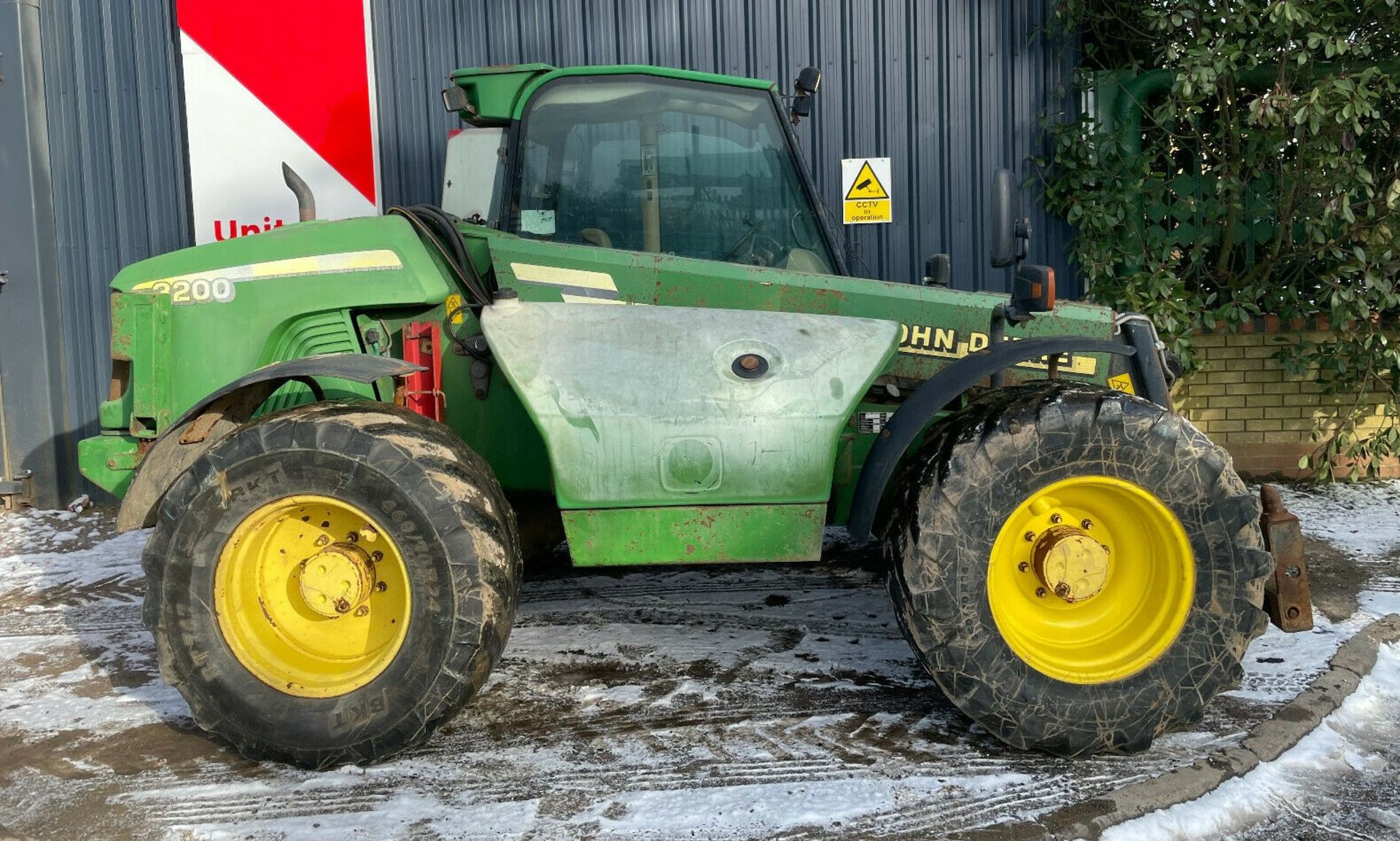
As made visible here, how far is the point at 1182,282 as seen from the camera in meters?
6.81

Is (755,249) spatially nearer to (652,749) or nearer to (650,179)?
(650,179)

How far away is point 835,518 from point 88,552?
14.8 feet

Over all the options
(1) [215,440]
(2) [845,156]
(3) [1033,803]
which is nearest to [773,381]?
(3) [1033,803]

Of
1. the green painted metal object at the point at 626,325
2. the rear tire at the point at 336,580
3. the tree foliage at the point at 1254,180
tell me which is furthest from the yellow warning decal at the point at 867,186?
the rear tire at the point at 336,580

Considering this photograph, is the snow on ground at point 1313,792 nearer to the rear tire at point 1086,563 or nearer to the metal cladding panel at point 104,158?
the rear tire at point 1086,563

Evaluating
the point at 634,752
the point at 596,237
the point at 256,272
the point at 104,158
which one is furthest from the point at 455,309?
the point at 104,158

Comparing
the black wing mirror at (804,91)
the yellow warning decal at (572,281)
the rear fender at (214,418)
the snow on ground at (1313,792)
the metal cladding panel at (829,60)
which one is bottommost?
the snow on ground at (1313,792)

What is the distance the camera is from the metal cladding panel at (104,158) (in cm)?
713

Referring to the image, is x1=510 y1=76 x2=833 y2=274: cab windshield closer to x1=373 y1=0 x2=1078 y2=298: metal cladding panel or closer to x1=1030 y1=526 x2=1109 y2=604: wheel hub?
x1=1030 y1=526 x2=1109 y2=604: wheel hub

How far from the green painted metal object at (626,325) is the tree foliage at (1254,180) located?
3272 millimetres

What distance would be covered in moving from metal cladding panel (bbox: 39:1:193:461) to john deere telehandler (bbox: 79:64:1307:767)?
150 inches

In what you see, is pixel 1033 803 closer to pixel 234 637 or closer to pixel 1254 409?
pixel 234 637

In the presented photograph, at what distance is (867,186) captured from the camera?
7.25 meters

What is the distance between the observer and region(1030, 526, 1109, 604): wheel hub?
10.7 ft
